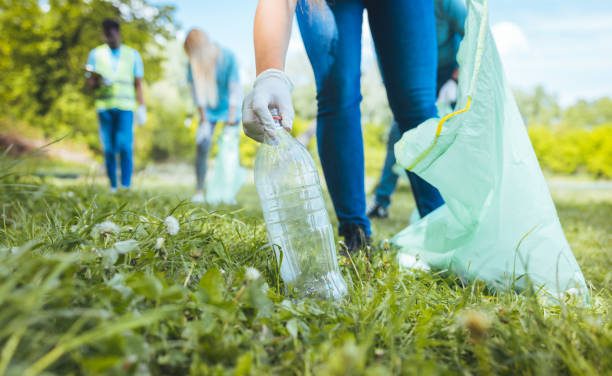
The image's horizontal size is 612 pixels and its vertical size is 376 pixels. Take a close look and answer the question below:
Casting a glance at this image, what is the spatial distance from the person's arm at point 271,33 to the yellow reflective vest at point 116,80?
11.9 feet

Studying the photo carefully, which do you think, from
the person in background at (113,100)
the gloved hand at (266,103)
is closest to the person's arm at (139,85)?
the person in background at (113,100)

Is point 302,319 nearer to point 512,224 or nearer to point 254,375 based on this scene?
point 254,375

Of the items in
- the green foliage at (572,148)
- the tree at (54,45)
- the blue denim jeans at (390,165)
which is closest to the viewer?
the blue denim jeans at (390,165)

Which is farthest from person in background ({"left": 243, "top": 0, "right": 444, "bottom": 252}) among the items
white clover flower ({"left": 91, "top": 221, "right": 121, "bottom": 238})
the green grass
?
white clover flower ({"left": 91, "top": 221, "right": 121, "bottom": 238})

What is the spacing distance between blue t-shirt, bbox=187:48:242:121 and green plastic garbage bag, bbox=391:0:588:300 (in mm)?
3707

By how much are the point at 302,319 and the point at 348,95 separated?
98cm

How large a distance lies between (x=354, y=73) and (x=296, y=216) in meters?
0.59

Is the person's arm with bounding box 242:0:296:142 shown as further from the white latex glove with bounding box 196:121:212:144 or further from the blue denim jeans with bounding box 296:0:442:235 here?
the white latex glove with bounding box 196:121:212:144

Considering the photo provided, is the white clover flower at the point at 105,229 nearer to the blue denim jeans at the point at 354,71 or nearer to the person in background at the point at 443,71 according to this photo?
the blue denim jeans at the point at 354,71

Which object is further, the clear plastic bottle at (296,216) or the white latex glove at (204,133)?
the white latex glove at (204,133)

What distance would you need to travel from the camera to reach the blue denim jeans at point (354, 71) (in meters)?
1.56

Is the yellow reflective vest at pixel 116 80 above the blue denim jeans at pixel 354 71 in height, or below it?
above

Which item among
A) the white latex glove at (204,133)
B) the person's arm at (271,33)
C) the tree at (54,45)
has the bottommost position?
the white latex glove at (204,133)

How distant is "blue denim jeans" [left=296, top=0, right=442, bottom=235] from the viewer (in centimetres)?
156
